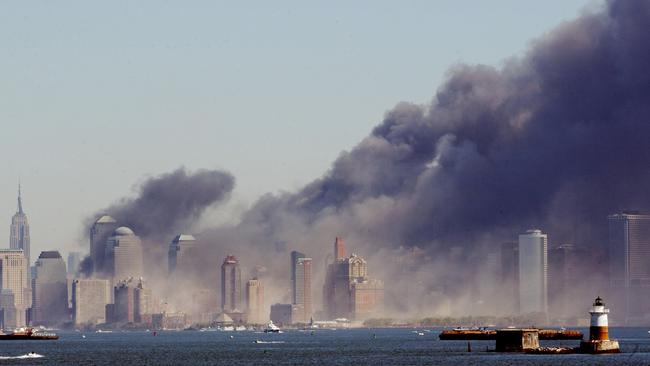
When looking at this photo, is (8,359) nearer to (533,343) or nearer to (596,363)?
(533,343)

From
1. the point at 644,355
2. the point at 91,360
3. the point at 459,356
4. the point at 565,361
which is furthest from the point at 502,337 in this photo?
the point at 91,360

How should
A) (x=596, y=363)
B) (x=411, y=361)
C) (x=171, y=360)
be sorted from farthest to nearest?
(x=171, y=360)
(x=411, y=361)
(x=596, y=363)

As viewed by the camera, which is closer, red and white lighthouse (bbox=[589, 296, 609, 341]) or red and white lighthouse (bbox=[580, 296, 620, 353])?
red and white lighthouse (bbox=[589, 296, 609, 341])

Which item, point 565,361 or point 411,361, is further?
point 411,361

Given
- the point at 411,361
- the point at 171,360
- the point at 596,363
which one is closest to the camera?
the point at 596,363

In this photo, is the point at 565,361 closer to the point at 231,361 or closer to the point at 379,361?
the point at 379,361

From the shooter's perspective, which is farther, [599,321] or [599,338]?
[599,338]

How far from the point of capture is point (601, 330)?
501ft

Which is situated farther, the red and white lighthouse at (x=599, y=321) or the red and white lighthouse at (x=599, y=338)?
the red and white lighthouse at (x=599, y=338)

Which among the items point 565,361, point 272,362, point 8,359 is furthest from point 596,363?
point 8,359

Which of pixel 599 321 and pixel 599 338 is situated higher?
pixel 599 321

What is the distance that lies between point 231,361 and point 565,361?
154 feet

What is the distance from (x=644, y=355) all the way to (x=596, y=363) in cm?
3597

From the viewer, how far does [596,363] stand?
480 feet
